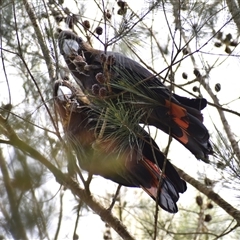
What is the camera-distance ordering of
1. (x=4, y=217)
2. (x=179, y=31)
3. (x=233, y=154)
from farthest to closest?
(x=233, y=154)
(x=179, y=31)
(x=4, y=217)

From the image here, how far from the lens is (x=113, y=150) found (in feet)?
7.81

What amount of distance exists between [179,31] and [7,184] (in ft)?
2.74

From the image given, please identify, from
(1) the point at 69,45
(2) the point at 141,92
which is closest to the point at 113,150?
(2) the point at 141,92

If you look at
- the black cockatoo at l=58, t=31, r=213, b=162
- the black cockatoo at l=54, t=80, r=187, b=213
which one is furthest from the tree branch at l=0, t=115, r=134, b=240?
the black cockatoo at l=58, t=31, r=213, b=162

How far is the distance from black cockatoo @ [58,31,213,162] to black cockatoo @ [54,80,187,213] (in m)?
0.08

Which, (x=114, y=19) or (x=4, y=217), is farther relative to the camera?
(x=114, y=19)

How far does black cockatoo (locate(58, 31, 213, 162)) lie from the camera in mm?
2209

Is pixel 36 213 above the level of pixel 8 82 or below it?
below

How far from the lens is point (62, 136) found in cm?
245

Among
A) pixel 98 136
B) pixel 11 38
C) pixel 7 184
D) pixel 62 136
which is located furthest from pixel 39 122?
pixel 7 184

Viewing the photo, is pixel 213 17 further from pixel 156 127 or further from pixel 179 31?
pixel 156 127

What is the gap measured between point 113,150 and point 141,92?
10.3 inches

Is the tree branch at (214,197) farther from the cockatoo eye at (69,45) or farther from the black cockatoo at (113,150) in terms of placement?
the cockatoo eye at (69,45)

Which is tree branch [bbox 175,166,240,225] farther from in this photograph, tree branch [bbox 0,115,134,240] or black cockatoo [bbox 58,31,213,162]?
tree branch [bbox 0,115,134,240]
